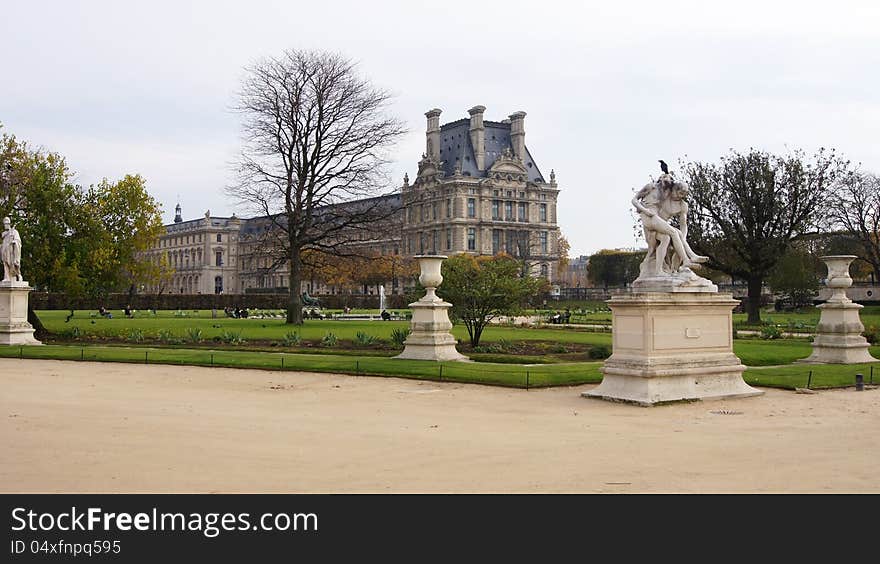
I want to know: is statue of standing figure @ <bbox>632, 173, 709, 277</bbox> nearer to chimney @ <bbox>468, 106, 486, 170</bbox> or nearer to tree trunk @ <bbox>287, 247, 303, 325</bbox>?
tree trunk @ <bbox>287, 247, 303, 325</bbox>

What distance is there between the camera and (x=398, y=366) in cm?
1656

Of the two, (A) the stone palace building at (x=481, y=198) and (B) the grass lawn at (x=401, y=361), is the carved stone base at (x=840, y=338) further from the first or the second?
(A) the stone palace building at (x=481, y=198)

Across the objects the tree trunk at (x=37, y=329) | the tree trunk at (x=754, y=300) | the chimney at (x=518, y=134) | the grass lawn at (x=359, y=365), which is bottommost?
the grass lawn at (x=359, y=365)

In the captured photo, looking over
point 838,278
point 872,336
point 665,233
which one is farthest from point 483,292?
point 872,336

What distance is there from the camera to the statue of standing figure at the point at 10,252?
78.7 ft

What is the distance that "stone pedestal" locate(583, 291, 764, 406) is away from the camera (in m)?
11.9

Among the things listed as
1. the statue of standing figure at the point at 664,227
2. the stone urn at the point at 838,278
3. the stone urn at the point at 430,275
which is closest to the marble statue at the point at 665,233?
the statue of standing figure at the point at 664,227

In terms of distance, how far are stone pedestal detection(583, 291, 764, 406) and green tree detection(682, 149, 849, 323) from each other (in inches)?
1048

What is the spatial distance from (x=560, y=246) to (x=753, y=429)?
351 feet

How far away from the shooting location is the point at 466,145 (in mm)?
100125

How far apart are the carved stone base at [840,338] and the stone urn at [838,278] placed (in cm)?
13

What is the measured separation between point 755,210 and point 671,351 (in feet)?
96.6

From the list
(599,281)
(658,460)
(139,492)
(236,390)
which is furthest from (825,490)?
(599,281)

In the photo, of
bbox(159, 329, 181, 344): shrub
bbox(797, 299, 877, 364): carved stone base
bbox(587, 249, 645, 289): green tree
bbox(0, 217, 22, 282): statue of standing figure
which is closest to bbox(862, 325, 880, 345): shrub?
bbox(797, 299, 877, 364): carved stone base
